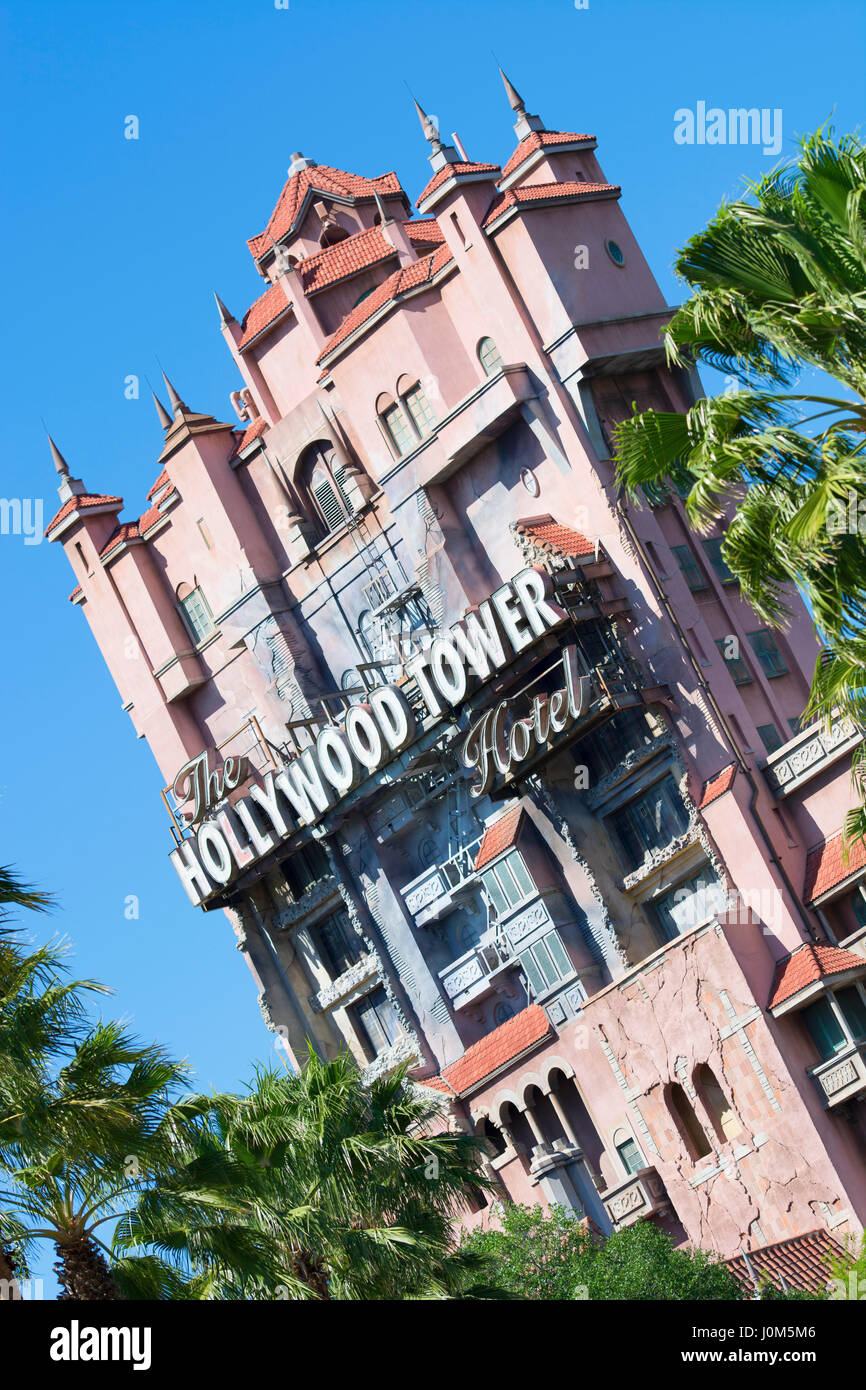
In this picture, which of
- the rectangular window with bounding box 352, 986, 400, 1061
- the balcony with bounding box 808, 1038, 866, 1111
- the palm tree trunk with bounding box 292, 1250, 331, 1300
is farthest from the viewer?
the rectangular window with bounding box 352, 986, 400, 1061

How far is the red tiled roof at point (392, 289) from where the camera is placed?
5069 cm

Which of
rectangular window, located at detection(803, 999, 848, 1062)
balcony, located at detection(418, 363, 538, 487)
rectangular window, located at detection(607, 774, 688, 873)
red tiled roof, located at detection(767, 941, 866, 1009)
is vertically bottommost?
rectangular window, located at detection(803, 999, 848, 1062)

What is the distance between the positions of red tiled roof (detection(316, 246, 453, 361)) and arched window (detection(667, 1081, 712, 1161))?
75.7 ft

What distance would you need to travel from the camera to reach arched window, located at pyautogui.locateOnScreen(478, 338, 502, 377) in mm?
49031

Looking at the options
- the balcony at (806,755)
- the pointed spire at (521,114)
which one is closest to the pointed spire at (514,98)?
the pointed spire at (521,114)

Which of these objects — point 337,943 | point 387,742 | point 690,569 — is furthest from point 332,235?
point 337,943

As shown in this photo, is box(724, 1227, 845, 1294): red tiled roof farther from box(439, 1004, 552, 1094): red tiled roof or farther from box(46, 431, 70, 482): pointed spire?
box(46, 431, 70, 482): pointed spire

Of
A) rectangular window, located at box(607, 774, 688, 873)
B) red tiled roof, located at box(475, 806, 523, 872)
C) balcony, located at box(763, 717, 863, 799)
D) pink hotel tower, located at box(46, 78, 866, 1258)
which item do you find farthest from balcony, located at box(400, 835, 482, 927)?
balcony, located at box(763, 717, 863, 799)

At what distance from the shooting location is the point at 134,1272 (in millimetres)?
19953

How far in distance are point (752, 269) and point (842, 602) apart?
13.3ft

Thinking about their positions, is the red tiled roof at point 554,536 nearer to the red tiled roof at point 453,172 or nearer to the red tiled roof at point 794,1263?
the red tiled roof at point 453,172

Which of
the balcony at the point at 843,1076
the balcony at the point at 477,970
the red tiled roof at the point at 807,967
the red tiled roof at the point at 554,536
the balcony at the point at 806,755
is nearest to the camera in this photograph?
the balcony at the point at 843,1076

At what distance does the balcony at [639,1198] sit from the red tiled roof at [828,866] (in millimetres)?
7945
